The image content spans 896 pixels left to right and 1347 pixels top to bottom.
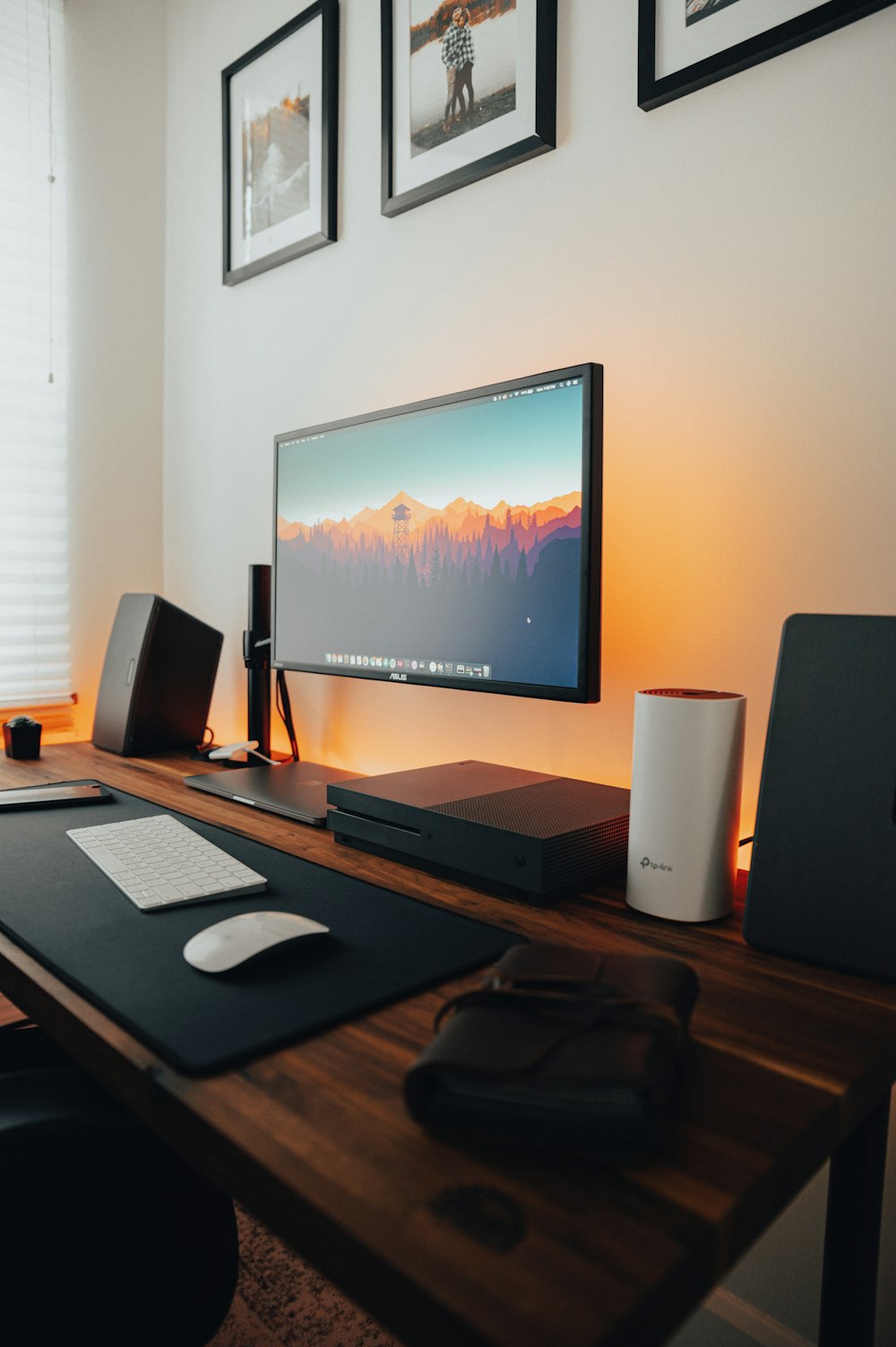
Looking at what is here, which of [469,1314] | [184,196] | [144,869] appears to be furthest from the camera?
[184,196]

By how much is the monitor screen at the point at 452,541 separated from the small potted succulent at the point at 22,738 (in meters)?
0.55

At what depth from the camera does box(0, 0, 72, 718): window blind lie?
6.00ft

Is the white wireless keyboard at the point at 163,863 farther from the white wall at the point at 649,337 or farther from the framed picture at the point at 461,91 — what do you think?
the framed picture at the point at 461,91

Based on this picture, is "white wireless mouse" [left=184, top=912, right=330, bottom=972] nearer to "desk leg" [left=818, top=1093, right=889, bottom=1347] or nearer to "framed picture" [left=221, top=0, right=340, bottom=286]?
"desk leg" [left=818, top=1093, right=889, bottom=1347]

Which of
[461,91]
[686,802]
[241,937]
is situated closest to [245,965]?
[241,937]

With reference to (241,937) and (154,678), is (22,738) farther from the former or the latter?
(241,937)

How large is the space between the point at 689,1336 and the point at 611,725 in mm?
778

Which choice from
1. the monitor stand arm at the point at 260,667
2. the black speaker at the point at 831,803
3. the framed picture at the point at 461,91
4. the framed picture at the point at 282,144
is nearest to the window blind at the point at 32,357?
the framed picture at the point at 282,144

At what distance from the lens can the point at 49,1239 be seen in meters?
0.65

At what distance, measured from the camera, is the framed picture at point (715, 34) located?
0.95m

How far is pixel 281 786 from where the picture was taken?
1.30 m

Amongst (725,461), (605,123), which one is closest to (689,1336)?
(725,461)

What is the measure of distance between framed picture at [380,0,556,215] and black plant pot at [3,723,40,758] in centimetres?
113

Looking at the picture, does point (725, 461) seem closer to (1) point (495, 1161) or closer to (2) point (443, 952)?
(2) point (443, 952)
